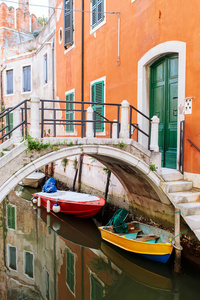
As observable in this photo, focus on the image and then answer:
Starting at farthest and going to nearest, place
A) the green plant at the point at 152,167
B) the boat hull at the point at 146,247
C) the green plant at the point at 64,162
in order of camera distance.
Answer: the green plant at the point at 64,162, the green plant at the point at 152,167, the boat hull at the point at 146,247

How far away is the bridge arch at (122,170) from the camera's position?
5.45 metres

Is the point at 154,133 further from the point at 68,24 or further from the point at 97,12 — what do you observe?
the point at 68,24

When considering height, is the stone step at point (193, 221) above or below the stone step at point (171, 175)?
below

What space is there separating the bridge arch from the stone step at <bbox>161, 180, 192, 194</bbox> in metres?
0.16

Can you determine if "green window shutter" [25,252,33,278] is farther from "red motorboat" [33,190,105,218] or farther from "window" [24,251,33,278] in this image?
"red motorboat" [33,190,105,218]

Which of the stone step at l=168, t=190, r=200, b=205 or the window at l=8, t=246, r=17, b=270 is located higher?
the stone step at l=168, t=190, r=200, b=205

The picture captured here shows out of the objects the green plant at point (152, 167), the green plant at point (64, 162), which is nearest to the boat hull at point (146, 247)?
the green plant at point (152, 167)

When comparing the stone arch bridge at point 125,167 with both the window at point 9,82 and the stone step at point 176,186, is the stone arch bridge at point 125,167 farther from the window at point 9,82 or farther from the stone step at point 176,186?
the window at point 9,82

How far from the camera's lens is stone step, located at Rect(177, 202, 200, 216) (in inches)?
236

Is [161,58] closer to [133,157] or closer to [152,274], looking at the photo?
[133,157]

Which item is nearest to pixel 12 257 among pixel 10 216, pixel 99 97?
pixel 10 216

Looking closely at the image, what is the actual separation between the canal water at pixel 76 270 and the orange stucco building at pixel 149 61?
240cm

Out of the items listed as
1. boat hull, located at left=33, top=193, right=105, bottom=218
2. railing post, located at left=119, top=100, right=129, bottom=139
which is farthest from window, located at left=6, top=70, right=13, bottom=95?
railing post, located at left=119, top=100, right=129, bottom=139

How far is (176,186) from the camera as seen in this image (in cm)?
648
